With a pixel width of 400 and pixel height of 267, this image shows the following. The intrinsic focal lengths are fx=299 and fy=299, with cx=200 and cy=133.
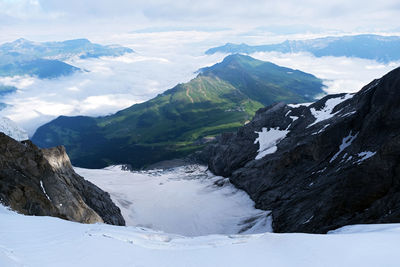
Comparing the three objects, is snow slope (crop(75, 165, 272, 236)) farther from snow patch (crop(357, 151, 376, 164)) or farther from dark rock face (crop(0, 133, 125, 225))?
snow patch (crop(357, 151, 376, 164))

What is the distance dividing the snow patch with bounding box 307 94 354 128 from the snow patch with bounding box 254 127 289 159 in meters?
11.7

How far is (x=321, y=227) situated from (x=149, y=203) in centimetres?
5886

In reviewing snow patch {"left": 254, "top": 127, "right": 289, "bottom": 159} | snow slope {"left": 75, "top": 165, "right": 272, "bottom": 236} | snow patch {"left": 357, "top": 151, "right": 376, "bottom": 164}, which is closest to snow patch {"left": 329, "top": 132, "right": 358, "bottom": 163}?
snow patch {"left": 357, "top": 151, "right": 376, "bottom": 164}

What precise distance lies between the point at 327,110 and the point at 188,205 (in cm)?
5350

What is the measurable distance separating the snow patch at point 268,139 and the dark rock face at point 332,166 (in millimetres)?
614

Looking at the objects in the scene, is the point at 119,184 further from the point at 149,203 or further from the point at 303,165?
the point at 303,165

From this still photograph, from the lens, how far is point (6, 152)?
44938 mm

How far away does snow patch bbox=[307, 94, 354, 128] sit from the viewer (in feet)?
300

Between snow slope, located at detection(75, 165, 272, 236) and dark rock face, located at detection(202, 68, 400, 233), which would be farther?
snow slope, located at detection(75, 165, 272, 236)

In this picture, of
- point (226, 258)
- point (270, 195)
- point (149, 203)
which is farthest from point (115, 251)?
point (149, 203)

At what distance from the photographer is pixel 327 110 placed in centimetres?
9581

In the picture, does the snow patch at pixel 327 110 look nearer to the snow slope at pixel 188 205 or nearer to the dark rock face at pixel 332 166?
the dark rock face at pixel 332 166

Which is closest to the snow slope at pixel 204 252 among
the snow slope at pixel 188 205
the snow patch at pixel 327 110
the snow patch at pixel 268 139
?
the snow slope at pixel 188 205

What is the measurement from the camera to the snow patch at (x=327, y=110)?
9144 cm
